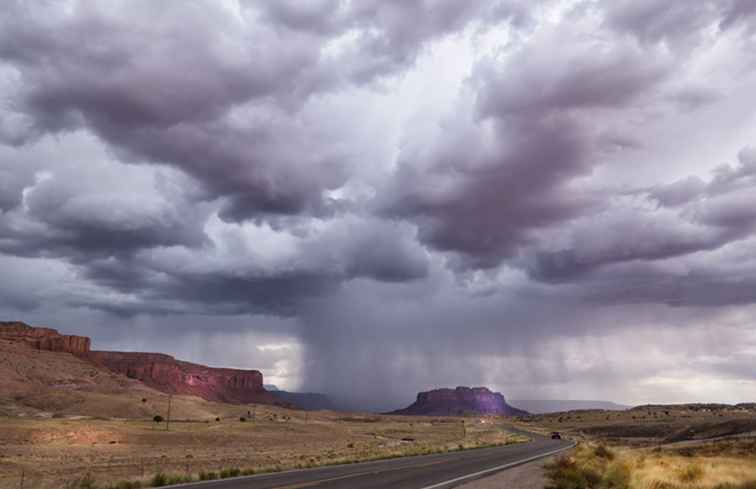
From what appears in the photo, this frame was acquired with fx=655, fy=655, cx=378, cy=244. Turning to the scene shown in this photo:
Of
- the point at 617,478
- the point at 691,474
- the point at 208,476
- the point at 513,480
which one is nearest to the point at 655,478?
the point at 691,474

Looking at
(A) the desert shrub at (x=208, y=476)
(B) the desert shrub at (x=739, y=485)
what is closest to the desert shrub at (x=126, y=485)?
(A) the desert shrub at (x=208, y=476)

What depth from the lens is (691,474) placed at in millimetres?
21953

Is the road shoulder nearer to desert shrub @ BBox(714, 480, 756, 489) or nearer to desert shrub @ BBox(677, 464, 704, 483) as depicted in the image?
desert shrub @ BBox(677, 464, 704, 483)

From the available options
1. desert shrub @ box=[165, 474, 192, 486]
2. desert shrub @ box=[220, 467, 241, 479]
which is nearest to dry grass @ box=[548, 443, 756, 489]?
desert shrub @ box=[220, 467, 241, 479]

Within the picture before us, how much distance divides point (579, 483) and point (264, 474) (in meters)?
14.4

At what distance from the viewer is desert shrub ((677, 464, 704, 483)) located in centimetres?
2115

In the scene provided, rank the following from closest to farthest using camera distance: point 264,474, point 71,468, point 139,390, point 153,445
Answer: point 264,474
point 71,468
point 153,445
point 139,390

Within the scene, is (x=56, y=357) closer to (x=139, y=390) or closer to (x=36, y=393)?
(x=139, y=390)

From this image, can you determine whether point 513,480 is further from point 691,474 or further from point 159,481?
point 159,481

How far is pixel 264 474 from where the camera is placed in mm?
30250

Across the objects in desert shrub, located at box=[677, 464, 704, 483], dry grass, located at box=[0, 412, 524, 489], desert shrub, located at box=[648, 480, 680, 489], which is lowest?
dry grass, located at box=[0, 412, 524, 489]

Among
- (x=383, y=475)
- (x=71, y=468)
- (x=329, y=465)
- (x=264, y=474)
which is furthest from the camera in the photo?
(x=71, y=468)

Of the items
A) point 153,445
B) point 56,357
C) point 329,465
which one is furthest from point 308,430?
point 56,357

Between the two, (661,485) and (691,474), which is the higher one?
(691,474)
